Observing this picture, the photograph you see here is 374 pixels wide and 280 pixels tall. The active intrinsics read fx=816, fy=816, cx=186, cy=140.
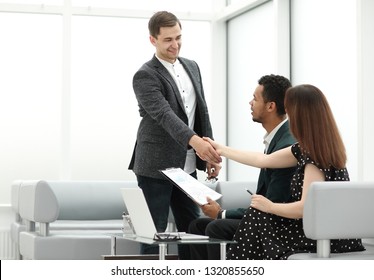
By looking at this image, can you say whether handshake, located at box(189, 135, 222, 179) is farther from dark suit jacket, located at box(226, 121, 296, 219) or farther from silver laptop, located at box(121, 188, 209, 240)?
silver laptop, located at box(121, 188, 209, 240)

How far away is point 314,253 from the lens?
3.51 m

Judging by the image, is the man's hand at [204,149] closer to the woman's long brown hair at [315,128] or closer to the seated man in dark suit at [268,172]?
the seated man in dark suit at [268,172]

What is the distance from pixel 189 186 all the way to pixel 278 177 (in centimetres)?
41

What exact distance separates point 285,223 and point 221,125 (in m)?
4.20

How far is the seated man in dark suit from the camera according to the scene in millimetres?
3699

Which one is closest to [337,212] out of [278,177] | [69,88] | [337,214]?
[337,214]

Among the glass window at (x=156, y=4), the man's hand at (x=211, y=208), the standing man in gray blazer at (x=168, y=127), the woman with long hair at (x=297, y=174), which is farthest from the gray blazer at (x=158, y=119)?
the glass window at (x=156, y=4)

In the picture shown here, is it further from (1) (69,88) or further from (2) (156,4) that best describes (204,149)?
(2) (156,4)

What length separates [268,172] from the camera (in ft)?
12.4

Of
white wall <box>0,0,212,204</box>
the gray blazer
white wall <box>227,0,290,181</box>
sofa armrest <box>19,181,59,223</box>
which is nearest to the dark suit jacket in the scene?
the gray blazer

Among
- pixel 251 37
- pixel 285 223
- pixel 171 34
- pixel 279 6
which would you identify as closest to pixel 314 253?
pixel 285 223

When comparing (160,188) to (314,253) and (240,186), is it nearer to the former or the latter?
(314,253)

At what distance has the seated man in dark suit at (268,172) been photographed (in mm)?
3699

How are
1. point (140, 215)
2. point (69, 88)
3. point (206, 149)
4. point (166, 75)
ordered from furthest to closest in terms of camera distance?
point (69, 88) → point (166, 75) → point (206, 149) → point (140, 215)
